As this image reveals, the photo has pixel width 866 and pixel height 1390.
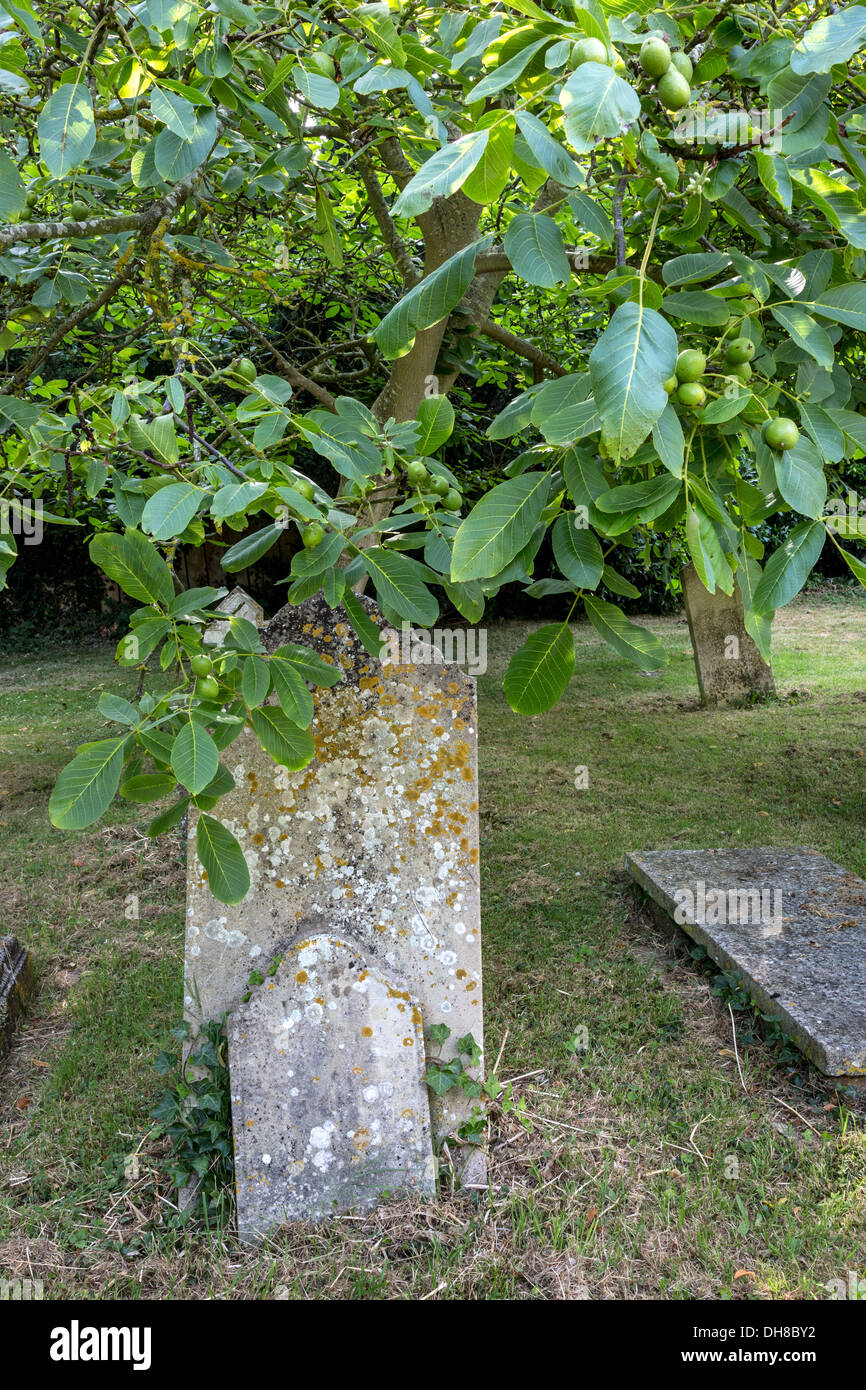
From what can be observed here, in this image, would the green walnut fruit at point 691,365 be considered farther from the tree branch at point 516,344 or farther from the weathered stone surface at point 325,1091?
the tree branch at point 516,344

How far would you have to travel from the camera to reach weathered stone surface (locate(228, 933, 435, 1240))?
95.3 inches

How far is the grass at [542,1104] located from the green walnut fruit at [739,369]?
2.11m

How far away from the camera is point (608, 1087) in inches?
120

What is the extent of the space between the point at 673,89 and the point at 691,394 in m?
0.43

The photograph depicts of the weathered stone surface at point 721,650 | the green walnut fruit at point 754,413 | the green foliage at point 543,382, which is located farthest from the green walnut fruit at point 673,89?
the weathered stone surface at point 721,650

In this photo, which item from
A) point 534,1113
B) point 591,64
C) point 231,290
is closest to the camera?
point 591,64

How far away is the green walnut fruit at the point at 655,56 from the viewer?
1.33m

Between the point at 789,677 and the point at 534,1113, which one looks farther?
the point at 789,677

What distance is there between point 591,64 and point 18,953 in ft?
12.2

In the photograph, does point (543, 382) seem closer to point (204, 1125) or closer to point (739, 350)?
point (739, 350)

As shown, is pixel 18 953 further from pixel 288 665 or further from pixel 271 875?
pixel 288 665

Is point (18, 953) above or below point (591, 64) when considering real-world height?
below

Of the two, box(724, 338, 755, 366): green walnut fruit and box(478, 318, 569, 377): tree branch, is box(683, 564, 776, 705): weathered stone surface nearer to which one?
box(478, 318, 569, 377): tree branch
